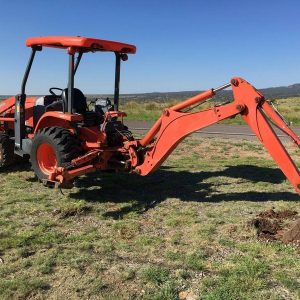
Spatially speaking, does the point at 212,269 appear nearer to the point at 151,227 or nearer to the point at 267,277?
the point at 267,277

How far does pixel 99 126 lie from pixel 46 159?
111 centimetres

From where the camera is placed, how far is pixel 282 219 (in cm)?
626

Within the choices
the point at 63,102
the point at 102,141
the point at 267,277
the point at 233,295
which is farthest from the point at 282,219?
the point at 63,102

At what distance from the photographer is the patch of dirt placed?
5406 millimetres

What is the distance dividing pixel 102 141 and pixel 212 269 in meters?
3.45

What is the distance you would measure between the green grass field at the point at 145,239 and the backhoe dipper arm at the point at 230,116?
0.85 meters

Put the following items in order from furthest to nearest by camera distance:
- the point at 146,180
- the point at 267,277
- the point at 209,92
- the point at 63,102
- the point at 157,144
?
the point at 146,180
the point at 63,102
the point at 157,144
the point at 209,92
the point at 267,277

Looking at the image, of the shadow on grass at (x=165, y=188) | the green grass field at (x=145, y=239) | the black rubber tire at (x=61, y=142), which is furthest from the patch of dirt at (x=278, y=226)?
the black rubber tire at (x=61, y=142)

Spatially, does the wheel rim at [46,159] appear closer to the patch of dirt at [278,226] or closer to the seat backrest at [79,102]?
the seat backrest at [79,102]

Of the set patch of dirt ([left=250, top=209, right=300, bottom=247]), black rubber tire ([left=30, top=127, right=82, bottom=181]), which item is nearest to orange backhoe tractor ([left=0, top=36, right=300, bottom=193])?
black rubber tire ([left=30, top=127, right=82, bottom=181])

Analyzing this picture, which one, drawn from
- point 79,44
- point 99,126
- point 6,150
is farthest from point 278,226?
point 6,150

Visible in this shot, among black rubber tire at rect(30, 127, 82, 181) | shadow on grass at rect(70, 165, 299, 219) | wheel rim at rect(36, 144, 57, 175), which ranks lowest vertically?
shadow on grass at rect(70, 165, 299, 219)

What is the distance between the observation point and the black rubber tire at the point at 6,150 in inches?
368

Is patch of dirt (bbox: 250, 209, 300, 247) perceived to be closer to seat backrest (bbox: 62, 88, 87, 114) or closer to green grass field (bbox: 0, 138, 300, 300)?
green grass field (bbox: 0, 138, 300, 300)
